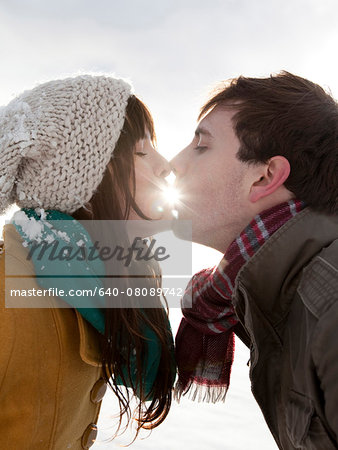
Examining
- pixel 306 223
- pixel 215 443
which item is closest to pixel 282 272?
pixel 306 223

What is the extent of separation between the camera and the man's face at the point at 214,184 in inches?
91.4

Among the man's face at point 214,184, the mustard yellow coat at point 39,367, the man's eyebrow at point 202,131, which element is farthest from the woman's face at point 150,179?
the mustard yellow coat at point 39,367

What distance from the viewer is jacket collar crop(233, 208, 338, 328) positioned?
1693 mm

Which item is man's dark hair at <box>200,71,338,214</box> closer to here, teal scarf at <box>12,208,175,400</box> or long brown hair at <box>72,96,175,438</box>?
long brown hair at <box>72,96,175,438</box>

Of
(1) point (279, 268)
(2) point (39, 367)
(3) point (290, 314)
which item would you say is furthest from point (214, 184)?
(2) point (39, 367)

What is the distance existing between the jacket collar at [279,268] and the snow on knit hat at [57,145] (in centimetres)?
83

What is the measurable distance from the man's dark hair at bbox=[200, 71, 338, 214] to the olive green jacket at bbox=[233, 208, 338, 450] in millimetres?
394

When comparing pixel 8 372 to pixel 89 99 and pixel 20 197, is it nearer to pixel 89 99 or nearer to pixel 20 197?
pixel 20 197

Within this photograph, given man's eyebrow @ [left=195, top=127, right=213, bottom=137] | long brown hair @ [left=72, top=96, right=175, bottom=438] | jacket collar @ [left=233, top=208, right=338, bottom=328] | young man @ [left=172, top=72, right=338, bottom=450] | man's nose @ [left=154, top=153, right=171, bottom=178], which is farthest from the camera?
man's eyebrow @ [left=195, top=127, right=213, bottom=137]

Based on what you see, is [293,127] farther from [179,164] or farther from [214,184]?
[179,164]

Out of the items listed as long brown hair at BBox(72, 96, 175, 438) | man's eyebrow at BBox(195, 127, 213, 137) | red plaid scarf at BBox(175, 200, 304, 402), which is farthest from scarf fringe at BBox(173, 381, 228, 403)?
man's eyebrow at BBox(195, 127, 213, 137)

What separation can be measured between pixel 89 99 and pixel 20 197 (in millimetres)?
559

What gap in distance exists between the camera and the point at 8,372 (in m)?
1.47

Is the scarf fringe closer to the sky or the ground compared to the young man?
closer to the ground
